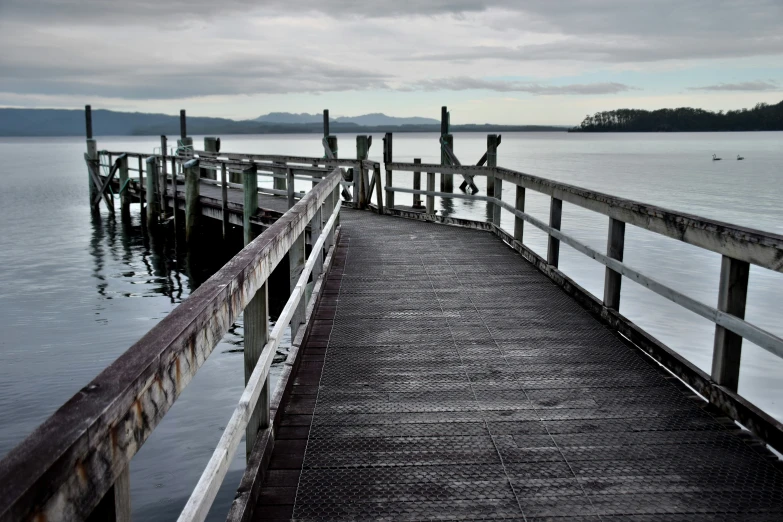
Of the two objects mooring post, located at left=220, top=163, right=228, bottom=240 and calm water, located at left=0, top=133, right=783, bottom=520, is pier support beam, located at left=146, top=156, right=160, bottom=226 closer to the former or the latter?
calm water, located at left=0, top=133, right=783, bottom=520

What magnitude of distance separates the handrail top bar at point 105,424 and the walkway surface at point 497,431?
133 cm

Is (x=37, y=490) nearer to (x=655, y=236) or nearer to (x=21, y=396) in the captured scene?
(x=21, y=396)

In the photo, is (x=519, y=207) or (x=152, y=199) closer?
(x=519, y=207)

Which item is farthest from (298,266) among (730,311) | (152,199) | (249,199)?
(152,199)

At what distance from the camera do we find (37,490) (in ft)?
3.30

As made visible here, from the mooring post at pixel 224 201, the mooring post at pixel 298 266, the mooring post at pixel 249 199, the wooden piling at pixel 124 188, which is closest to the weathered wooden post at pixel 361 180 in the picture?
the mooring post at pixel 249 199

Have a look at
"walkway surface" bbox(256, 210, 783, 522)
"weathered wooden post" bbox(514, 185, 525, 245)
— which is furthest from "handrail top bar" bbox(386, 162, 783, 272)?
"weathered wooden post" bbox(514, 185, 525, 245)

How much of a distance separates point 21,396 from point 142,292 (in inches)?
264

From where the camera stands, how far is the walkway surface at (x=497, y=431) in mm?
2975

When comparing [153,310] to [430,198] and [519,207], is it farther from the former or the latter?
[519,207]

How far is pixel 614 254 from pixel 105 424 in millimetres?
4877

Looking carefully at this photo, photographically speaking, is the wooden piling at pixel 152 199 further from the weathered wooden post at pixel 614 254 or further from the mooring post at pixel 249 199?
the weathered wooden post at pixel 614 254

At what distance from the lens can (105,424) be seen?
1.22 meters

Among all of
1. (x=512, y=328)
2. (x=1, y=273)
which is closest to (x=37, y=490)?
(x=512, y=328)
